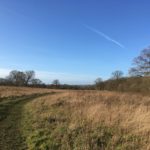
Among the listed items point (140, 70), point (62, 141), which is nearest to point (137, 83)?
point (140, 70)

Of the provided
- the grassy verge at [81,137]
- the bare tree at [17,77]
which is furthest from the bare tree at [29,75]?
the grassy verge at [81,137]

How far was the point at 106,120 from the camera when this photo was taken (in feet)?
31.3

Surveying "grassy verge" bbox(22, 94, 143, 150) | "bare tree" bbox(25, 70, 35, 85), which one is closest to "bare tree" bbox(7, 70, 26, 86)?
"bare tree" bbox(25, 70, 35, 85)

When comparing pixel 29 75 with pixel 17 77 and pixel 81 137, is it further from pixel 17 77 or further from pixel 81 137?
pixel 81 137

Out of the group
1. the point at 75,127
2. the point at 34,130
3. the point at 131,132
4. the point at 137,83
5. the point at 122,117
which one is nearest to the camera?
the point at 131,132

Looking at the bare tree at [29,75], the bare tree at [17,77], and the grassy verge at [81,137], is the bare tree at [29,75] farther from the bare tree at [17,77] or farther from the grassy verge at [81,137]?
the grassy verge at [81,137]

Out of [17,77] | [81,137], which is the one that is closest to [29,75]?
[17,77]

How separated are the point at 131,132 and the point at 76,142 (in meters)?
1.87

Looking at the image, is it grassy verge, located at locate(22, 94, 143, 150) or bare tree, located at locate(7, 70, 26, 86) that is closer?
grassy verge, located at locate(22, 94, 143, 150)

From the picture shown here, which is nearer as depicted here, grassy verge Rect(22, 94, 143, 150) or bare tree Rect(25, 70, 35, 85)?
grassy verge Rect(22, 94, 143, 150)

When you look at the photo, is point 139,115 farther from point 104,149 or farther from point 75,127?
point 104,149

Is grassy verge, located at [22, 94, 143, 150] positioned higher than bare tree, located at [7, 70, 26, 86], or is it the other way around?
bare tree, located at [7, 70, 26, 86]

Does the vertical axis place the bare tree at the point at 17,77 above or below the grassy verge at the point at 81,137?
above

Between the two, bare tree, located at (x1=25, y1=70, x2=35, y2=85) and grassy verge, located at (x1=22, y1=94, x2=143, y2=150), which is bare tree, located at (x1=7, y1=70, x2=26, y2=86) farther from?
grassy verge, located at (x1=22, y1=94, x2=143, y2=150)
